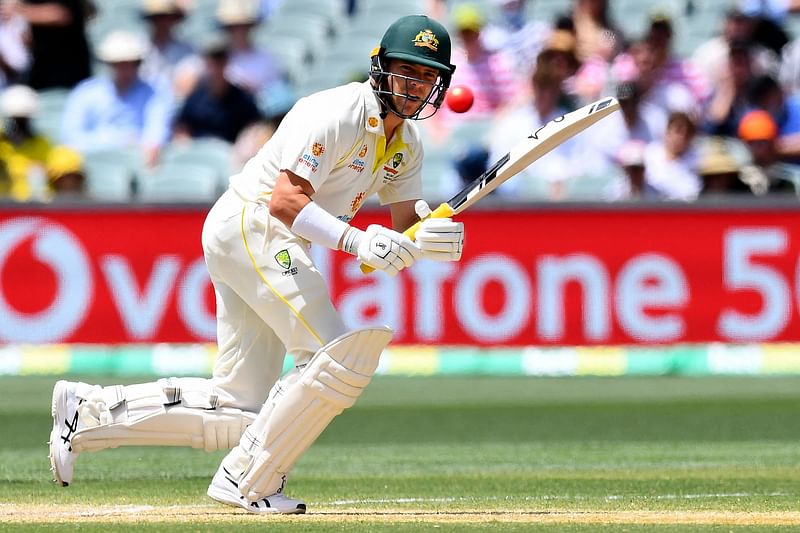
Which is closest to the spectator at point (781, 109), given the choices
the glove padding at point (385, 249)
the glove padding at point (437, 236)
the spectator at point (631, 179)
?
the spectator at point (631, 179)

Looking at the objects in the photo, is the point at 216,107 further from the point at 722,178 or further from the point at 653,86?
the point at 722,178

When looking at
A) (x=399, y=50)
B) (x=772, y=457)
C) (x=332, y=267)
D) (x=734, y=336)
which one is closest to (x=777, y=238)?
(x=734, y=336)

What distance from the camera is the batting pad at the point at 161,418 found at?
18.6ft

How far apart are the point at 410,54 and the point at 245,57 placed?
857 centimetres

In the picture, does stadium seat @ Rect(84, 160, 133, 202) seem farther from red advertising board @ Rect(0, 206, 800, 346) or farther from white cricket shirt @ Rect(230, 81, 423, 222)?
white cricket shirt @ Rect(230, 81, 423, 222)

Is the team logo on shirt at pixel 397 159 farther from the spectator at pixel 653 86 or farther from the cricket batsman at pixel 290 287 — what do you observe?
the spectator at pixel 653 86

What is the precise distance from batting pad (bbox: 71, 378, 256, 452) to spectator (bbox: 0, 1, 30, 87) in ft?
29.5

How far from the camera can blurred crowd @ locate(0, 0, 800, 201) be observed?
1183cm

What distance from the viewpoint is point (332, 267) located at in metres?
11.3

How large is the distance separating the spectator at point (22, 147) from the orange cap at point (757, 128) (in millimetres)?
5398

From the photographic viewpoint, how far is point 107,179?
12633 millimetres

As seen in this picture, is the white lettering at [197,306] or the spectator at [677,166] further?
the spectator at [677,166]

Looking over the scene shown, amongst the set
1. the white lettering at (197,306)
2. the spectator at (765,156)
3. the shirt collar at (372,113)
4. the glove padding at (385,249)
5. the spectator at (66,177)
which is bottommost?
the white lettering at (197,306)

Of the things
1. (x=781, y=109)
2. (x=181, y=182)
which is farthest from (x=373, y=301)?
(x=781, y=109)
